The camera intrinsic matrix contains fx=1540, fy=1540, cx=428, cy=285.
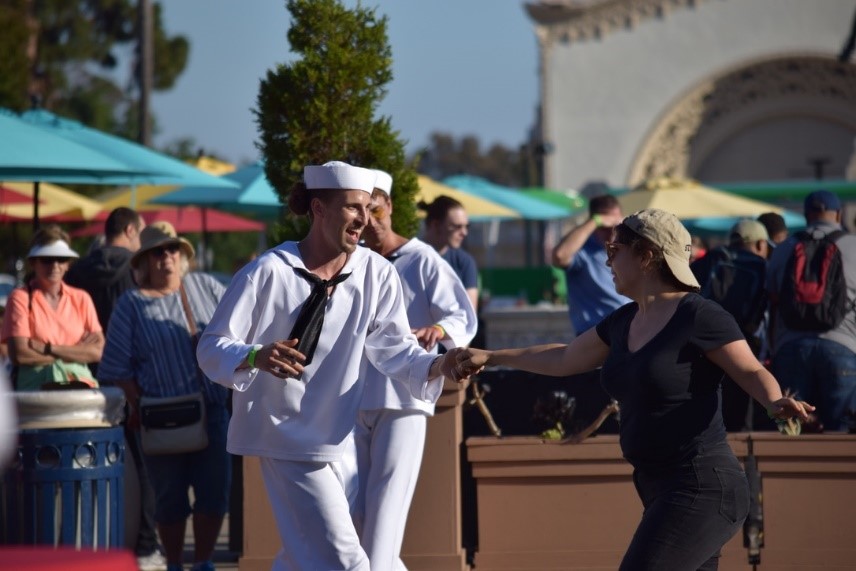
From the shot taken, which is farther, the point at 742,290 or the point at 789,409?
the point at 742,290

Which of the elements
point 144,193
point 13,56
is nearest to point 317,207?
point 144,193

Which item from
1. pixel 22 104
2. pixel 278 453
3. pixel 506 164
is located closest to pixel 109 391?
pixel 278 453

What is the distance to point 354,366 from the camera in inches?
237

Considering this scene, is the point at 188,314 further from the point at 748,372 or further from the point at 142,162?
the point at 748,372

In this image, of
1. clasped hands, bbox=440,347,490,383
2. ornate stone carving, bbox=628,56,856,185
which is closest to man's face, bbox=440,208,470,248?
clasped hands, bbox=440,347,490,383

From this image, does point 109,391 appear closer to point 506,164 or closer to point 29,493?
point 29,493

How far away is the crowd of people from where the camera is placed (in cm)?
527

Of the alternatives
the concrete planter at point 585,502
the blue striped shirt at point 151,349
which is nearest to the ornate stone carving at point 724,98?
the blue striped shirt at point 151,349

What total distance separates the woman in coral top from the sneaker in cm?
121

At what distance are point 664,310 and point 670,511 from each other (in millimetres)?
718

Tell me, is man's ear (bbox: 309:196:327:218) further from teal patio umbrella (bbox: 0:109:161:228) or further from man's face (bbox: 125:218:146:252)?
man's face (bbox: 125:218:146:252)

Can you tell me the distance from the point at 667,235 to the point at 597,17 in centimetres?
4180

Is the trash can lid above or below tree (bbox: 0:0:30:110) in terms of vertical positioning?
below

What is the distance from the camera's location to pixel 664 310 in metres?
5.43
